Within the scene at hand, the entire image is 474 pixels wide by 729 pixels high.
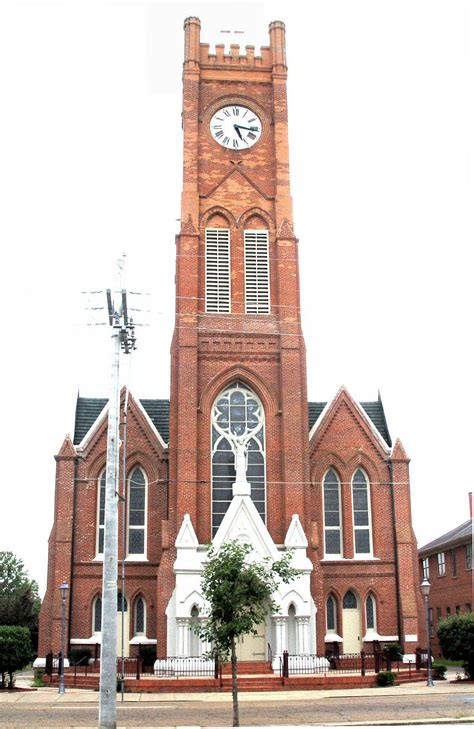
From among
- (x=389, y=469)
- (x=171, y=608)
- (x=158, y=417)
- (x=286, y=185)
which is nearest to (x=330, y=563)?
(x=389, y=469)

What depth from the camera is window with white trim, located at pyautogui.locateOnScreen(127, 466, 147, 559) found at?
41.3 metres

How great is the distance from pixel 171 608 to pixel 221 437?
7.76m

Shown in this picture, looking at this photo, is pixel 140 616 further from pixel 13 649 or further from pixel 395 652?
pixel 395 652

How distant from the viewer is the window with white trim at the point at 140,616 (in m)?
40.4

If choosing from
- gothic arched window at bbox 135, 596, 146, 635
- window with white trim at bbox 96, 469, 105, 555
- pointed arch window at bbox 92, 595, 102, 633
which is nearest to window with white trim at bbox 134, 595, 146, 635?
gothic arched window at bbox 135, 596, 146, 635

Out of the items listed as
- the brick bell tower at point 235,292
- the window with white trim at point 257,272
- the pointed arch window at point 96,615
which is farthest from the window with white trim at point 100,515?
the window with white trim at point 257,272

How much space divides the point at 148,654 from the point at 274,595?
6.62 meters

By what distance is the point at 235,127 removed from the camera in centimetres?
4459

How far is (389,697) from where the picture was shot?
1131 inches

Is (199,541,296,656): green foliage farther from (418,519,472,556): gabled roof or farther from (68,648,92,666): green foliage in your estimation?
(418,519,472,556): gabled roof

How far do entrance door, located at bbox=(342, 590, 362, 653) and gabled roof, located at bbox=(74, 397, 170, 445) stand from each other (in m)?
11.4

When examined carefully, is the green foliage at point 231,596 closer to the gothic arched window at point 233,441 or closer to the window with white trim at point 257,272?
the gothic arched window at point 233,441

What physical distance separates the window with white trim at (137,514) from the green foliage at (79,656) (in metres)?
4.59

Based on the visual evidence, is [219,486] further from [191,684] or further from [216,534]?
[191,684]
